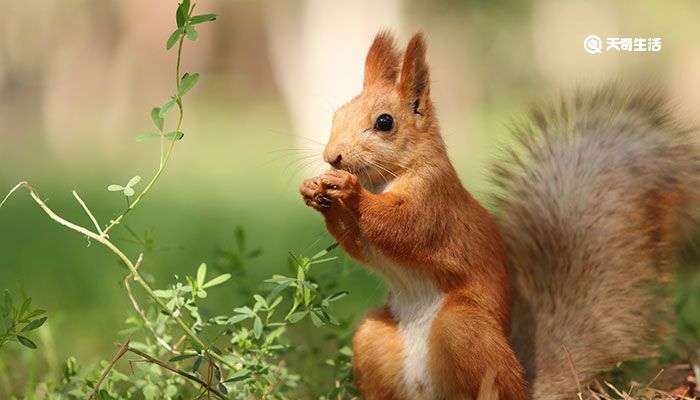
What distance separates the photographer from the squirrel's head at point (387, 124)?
1739mm

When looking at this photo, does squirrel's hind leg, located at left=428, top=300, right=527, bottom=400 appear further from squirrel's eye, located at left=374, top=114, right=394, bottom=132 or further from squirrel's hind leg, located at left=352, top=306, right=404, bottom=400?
squirrel's eye, located at left=374, top=114, right=394, bottom=132

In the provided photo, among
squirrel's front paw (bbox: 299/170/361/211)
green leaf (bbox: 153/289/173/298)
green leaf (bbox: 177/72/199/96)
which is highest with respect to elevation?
green leaf (bbox: 177/72/199/96)

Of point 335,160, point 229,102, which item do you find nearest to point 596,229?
point 335,160

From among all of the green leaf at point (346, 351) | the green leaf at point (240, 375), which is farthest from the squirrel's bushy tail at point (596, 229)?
the green leaf at point (240, 375)

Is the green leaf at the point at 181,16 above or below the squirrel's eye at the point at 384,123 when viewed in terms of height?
above

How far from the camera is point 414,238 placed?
1700 mm

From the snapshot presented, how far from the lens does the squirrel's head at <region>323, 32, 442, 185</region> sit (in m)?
1.74

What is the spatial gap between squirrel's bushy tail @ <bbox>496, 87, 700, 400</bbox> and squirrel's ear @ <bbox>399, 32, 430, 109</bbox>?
1.35ft

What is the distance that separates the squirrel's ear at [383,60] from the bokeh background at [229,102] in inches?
8.5

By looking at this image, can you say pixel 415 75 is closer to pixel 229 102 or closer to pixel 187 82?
pixel 187 82

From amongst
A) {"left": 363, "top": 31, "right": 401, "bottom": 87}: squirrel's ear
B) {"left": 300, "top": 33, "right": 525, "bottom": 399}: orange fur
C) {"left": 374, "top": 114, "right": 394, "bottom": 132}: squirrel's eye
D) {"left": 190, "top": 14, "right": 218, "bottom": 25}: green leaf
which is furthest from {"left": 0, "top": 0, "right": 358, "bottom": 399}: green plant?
{"left": 363, "top": 31, "right": 401, "bottom": 87}: squirrel's ear

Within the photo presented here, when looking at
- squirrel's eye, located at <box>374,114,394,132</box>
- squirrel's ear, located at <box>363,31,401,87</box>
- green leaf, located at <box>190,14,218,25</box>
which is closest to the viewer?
green leaf, located at <box>190,14,218,25</box>

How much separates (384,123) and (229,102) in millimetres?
14321

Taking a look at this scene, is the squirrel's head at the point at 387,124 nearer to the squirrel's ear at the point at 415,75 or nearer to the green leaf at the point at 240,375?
the squirrel's ear at the point at 415,75
